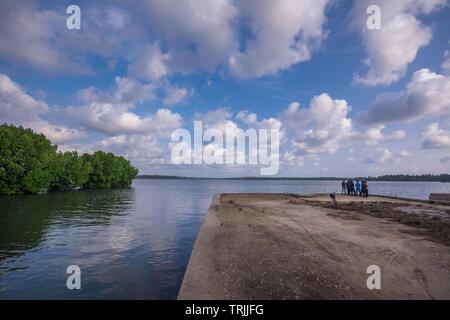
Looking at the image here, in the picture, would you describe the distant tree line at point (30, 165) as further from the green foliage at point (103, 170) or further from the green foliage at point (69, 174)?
the green foliage at point (103, 170)

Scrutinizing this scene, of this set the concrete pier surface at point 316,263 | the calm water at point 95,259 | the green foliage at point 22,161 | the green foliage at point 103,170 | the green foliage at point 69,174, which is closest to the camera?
the concrete pier surface at point 316,263

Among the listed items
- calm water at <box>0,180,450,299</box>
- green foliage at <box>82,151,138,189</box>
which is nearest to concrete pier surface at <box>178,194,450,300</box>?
calm water at <box>0,180,450,299</box>

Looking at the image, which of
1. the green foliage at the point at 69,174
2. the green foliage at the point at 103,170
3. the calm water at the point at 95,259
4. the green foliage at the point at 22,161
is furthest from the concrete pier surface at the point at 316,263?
the green foliage at the point at 103,170

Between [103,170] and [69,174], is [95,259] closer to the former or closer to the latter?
[69,174]

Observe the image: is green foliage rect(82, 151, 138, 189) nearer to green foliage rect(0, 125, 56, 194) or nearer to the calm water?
green foliage rect(0, 125, 56, 194)

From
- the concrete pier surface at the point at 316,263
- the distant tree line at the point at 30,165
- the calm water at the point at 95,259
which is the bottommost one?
the calm water at the point at 95,259

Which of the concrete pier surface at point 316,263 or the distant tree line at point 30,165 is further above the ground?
the distant tree line at point 30,165

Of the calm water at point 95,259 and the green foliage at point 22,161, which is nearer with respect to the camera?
the calm water at point 95,259

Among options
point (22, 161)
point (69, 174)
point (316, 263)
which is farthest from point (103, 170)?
point (316, 263)

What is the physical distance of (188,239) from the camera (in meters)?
15.1
